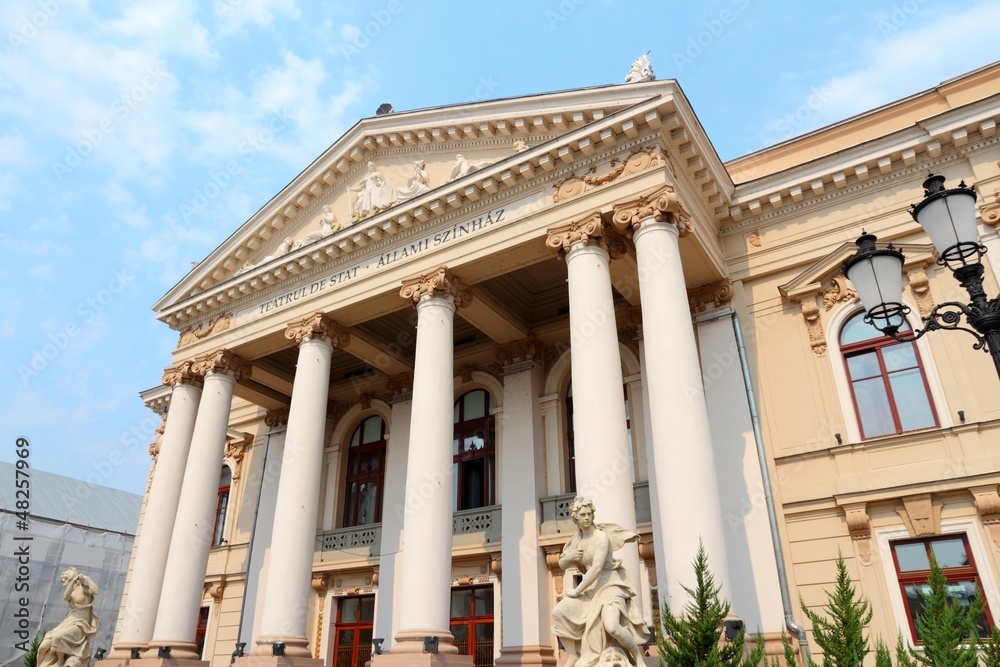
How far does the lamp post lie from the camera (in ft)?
16.3

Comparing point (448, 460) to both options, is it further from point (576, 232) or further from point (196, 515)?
point (196, 515)

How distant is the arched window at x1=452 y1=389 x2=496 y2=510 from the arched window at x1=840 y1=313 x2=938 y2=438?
25.4 feet

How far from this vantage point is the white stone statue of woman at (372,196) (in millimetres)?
15203

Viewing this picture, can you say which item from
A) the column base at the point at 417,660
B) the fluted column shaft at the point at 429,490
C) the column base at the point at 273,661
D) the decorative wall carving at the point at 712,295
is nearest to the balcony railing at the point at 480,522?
the fluted column shaft at the point at 429,490

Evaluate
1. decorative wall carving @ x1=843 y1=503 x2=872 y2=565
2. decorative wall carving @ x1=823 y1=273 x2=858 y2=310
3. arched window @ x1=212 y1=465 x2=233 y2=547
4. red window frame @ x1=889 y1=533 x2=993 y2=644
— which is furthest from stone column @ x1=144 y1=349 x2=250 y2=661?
decorative wall carving @ x1=823 y1=273 x2=858 y2=310

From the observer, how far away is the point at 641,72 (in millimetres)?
12742

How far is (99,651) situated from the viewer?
1484 centimetres

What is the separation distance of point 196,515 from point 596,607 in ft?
33.8

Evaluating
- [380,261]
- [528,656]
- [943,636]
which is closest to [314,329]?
[380,261]

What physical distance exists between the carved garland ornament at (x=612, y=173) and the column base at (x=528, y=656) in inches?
324

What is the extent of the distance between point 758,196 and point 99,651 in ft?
53.9

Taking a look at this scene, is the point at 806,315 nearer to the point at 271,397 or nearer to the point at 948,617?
the point at 948,617

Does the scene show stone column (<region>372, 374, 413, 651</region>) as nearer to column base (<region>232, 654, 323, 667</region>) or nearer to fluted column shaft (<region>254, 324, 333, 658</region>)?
fluted column shaft (<region>254, 324, 333, 658</region>)

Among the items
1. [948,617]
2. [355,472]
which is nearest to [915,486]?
[948,617]
